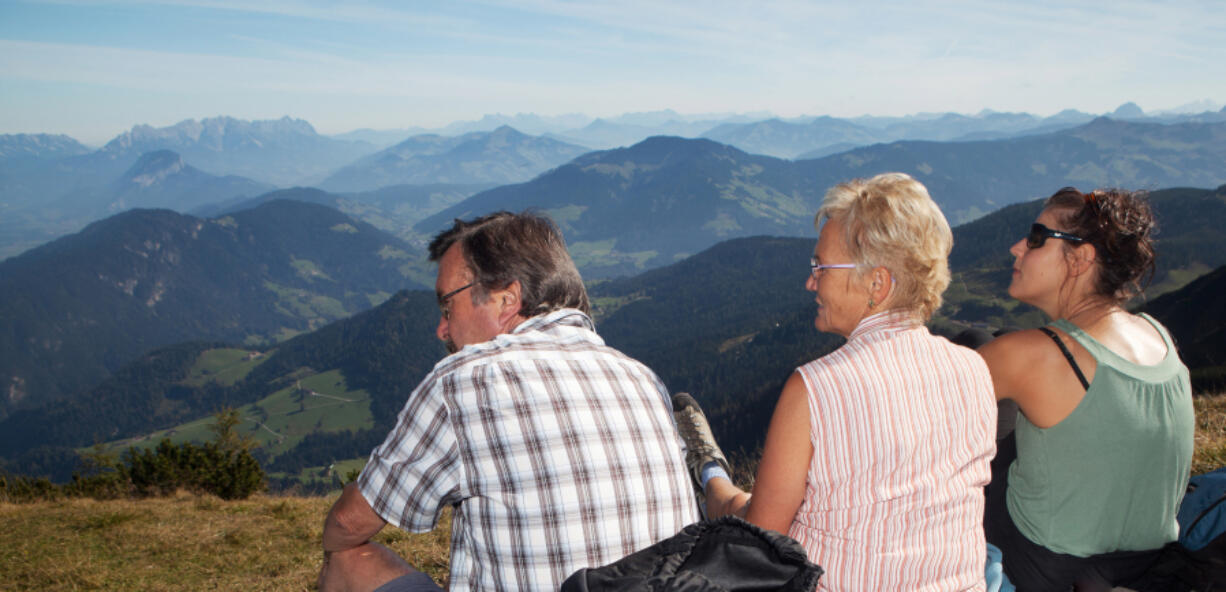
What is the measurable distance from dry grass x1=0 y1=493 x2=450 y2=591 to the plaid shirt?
3.27 metres

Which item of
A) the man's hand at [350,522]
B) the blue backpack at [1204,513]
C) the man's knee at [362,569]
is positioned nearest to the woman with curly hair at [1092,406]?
the blue backpack at [1204,513]

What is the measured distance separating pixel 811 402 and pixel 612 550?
963 millimetres

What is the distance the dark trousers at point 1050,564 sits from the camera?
3.36m

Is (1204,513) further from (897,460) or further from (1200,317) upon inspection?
(1200,317)

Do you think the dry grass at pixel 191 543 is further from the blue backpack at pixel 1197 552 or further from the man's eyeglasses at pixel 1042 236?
the man's eyeglasses at pixel 1042 236

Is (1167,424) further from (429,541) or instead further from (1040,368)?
(429,541)

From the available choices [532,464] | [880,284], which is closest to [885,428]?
[880,284]

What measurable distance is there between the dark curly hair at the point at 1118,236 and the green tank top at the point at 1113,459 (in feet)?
1.15

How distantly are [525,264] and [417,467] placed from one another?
3.65 feet

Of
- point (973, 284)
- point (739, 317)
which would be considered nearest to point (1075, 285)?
point (973, 284)

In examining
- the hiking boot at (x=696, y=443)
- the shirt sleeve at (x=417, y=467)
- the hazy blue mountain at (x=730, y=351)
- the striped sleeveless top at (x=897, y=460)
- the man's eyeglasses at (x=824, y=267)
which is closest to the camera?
the striped sleeveless top at (x=897, y=460)

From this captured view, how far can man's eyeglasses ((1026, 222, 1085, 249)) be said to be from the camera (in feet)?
11.3

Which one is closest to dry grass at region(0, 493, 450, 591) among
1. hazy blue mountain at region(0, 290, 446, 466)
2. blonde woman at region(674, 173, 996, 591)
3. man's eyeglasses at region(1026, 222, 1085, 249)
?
blonde woman at region(674, 173, 996, 591)

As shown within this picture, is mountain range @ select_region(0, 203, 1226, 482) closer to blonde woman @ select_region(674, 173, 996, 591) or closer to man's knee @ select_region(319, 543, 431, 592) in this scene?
man's knee @ select_region(319, 543, 431, 592)
